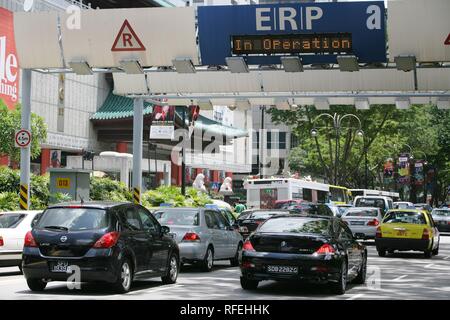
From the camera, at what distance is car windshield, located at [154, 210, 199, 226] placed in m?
18.8

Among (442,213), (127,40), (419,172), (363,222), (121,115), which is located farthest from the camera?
(419,172)

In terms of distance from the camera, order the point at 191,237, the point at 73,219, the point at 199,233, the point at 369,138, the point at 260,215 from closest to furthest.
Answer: the point at 73,219 → the point at 191,237 → the point at 199,233 → the point at 260,215 → the point at 369,138

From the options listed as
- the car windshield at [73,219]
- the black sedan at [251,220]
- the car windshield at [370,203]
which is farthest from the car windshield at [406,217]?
the car windshield at [370,203]

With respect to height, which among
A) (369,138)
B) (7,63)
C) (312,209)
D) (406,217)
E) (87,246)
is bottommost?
(87,246)

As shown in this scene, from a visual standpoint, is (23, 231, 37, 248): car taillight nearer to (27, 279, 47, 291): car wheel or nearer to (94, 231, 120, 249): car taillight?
(27, 279, 47, 291): car wheel

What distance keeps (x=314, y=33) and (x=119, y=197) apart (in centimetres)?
1466

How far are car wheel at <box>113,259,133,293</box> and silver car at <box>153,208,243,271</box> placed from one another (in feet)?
13.5

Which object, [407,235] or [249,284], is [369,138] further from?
[249,284]

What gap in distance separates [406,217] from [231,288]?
12527 mm

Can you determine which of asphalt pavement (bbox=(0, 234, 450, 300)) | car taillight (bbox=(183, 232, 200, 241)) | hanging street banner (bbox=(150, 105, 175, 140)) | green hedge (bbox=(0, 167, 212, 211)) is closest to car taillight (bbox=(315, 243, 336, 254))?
asphalt pavement (bbox=(0, 234, 450, 300))

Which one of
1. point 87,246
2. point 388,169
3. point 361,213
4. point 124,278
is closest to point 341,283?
point 124,278

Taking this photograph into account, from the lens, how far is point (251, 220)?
26.4 metres
